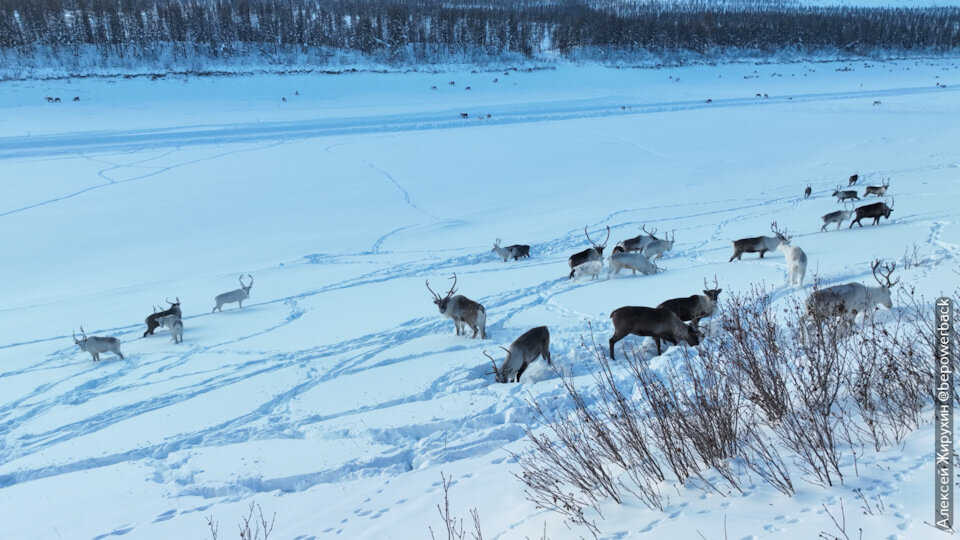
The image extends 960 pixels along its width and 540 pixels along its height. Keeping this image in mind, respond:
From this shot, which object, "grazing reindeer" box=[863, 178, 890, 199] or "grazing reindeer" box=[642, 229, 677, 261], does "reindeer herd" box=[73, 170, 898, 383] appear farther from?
"grazing reindeer" box=[863, 178, 890, 199]

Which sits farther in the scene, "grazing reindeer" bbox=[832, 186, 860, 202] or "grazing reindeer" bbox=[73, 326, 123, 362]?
"grazing reindeer" bbox=[832, 186, 860, 202]

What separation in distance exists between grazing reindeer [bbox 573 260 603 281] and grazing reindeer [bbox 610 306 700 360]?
4.92m

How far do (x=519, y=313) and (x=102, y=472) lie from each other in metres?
6.90

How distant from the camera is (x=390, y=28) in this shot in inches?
2938

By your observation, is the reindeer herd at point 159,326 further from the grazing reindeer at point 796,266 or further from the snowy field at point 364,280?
the grazing reindeer at point 796,266

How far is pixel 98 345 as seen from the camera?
33.8 ft

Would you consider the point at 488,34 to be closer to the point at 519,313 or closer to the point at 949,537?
the point at 519,313

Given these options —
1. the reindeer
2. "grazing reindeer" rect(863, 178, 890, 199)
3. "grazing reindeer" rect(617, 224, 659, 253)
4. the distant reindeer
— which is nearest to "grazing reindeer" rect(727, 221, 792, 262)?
"grazing reindeer" rect(617, 224, 659, 253)

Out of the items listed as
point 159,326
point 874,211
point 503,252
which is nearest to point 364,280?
point 503,252

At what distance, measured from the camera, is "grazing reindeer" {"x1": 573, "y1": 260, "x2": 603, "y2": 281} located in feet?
44.4

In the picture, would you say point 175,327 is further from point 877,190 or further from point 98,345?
point 877,190

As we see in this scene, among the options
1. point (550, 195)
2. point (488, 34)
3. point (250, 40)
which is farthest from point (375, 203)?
point (488, 34)

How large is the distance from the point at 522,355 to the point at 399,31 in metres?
72.8

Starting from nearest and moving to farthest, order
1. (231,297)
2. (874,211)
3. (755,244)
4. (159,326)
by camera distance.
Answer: (159,326)
(231,297)
(755,244)
(874,211)
